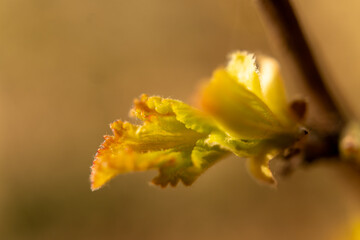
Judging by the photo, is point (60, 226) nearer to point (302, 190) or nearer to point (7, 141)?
point (7, 141)

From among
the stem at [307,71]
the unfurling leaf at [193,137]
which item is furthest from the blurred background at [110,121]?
the unfurling leaf at [193,137]

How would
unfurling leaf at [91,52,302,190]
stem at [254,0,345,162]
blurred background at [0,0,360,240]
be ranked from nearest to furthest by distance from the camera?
unfurling leaf at [91,52,302,190] < stem at [254,0,345,162] < blurred background at [0,0,360,240]

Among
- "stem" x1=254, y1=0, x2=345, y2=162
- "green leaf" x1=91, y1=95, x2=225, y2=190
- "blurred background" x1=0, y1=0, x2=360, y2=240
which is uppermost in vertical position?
"blurred background" x1=0, y1=0, x2=360, y2=240

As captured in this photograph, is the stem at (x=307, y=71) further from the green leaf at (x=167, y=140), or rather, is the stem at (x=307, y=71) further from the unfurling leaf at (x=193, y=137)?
the green leaf at (x=167, y=140)

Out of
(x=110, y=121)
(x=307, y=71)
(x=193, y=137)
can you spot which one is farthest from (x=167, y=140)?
(x=110, y=121)

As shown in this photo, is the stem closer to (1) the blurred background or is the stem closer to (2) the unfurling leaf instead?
(2) the unfurling leaf

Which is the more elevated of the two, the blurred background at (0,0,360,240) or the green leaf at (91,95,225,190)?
the blurred background at (0,0,360,240)

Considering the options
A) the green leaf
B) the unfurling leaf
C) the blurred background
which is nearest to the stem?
the unfurling leaf

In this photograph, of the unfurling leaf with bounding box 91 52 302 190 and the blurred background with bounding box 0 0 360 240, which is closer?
the unfurling leaf with bounding box 91 52 302 190

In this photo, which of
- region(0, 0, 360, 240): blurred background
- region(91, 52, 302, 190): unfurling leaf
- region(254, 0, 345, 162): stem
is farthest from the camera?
region(0, 0, 360, 240): blurred background
